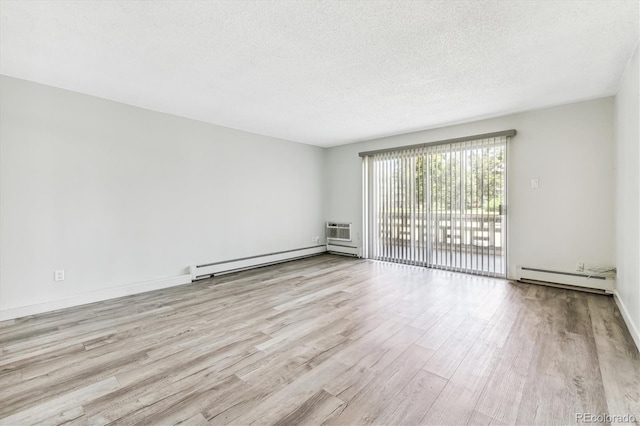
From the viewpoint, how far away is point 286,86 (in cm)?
315

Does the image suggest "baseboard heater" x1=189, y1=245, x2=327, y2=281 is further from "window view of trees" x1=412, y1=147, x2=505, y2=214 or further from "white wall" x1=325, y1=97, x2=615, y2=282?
"white wall" x1=325, y1=97, x2=615, y2=282

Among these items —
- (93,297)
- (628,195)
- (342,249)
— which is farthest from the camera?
(342,249)

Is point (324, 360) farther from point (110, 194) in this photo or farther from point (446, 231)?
point (446, 231)

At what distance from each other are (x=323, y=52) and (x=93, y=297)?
381cm

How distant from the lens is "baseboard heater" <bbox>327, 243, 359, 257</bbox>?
20.1 ft

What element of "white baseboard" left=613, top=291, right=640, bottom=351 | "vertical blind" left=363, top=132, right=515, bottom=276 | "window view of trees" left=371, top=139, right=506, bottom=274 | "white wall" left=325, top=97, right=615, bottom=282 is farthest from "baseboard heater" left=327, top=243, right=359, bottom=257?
"white baseboard" left=613, top=291, right=640, bottom=351

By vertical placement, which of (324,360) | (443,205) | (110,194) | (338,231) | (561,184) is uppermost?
(561,184)

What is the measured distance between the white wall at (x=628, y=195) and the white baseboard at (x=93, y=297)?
5.05m

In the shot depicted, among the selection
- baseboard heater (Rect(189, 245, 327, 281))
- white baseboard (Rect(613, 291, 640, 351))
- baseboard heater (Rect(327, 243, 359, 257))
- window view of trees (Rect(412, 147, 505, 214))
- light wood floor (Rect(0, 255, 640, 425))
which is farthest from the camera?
baseboard heater (Rect(327, 243, 359, 257))

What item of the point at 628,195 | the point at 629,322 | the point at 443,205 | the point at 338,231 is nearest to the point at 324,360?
the point at 629,322

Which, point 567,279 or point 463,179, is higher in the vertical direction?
point 463,179

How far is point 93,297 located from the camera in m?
3.37

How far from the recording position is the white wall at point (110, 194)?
2.96 meters

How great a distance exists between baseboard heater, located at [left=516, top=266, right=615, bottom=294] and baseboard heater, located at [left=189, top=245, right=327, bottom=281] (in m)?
3.87
